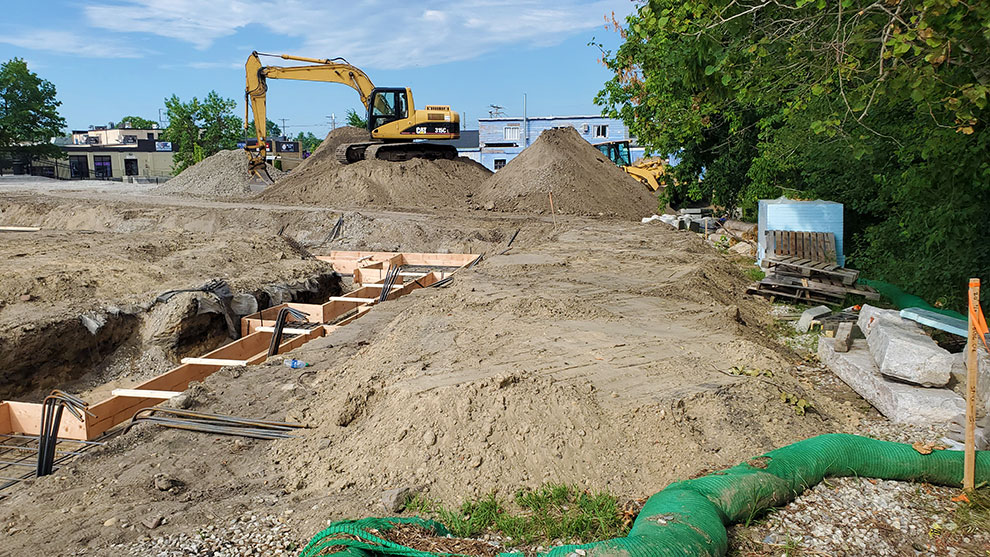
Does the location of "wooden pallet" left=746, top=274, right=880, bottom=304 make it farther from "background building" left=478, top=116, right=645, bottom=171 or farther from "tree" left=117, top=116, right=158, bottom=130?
"tree" left=117, top=116, right=158, bottom=130

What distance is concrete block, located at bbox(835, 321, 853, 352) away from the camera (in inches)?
253

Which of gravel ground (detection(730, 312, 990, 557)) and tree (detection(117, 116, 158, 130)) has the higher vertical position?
tree (detection(117, 116, 158, 130))

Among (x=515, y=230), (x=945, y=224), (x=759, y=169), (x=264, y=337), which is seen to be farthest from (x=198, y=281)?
(x=759, y=169)

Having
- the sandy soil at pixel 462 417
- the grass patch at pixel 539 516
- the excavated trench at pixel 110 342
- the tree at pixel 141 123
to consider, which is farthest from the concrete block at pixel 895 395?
the tree at pixel 141 123

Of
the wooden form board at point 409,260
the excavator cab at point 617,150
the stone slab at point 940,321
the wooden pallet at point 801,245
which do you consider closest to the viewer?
the stone slab at point 940,321

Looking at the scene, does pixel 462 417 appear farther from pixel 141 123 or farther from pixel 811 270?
pixel 141 123

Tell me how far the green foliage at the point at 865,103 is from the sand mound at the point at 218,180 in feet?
58.2

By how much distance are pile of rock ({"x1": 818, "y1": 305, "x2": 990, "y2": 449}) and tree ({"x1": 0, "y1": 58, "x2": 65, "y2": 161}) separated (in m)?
50.0

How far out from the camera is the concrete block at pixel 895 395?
199 inches

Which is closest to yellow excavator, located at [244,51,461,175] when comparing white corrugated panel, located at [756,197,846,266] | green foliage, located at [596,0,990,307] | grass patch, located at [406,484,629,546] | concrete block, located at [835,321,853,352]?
green foliage, located at [596,0,990,307]

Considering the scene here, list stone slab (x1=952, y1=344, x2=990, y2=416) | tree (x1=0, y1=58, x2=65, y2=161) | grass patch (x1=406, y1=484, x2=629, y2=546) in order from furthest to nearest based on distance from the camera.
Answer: tree (x1=0, y1=58, x2=65, y2=161) → stone slab (x1=952, y1=344, x2=990, y2=416) → grass patch (x1=406, y1=484, x2=629, y2=546)

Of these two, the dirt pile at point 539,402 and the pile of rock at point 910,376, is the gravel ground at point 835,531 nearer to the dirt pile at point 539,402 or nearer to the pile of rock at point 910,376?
the dirt pile at point 539,402

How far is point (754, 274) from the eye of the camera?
12273 mm

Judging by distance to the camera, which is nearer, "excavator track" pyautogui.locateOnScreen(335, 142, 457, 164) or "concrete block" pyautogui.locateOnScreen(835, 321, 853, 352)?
"concrete block" pyautogui.locateOnScreen(835, 321, 853, 352)
